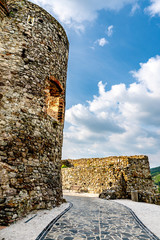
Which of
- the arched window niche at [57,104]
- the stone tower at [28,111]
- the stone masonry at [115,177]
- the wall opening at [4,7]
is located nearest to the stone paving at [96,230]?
the stone tower at [28,111]

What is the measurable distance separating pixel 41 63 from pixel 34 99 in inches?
64.6

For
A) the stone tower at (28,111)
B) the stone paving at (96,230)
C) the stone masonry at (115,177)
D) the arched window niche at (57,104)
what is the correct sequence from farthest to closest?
the stone masonry at (115,177), the arched window niche at (57,104), the stone tower at (28,111), the stone paving at (96,230)

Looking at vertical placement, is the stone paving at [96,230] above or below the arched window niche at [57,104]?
below

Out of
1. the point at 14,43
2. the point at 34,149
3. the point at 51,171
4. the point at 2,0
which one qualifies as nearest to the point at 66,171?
the point at 51,171

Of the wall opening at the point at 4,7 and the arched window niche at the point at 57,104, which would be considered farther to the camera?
the arched window niche at the point at 57,104

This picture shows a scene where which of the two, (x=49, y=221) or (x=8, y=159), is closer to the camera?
(x=49, y=221)

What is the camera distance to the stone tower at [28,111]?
174 inches

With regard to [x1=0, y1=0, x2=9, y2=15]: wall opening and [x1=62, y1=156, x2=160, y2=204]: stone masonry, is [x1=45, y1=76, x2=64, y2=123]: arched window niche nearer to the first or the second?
[x1=0, y1=0, x2=9, y2=15]: wall opening

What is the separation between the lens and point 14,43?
221 inches

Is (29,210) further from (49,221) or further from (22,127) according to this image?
(22,127)

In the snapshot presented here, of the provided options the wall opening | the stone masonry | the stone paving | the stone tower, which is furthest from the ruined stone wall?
the wall opening

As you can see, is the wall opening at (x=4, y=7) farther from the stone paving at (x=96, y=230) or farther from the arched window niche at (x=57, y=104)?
the stone paving at (x=96, y=230)

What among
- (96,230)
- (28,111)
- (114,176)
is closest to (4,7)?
(28,111)

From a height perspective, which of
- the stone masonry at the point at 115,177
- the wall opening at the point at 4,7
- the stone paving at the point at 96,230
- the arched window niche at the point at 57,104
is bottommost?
the stone paving at the point at 96,230
